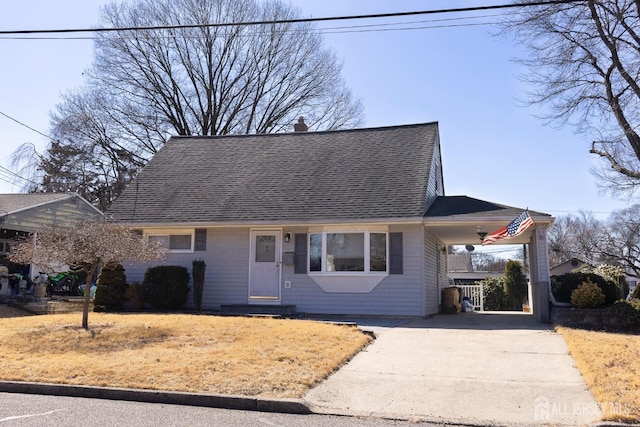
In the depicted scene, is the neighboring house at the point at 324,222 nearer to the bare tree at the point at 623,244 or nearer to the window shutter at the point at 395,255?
the window shutter at the point at 395,255

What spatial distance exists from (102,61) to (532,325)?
27.9 meters

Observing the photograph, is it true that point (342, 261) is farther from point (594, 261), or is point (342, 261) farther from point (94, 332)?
point (594, 261)

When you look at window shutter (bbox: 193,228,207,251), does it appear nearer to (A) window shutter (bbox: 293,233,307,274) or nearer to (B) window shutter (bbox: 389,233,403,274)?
(A) window shutter (bbox: 293,233,307,274)

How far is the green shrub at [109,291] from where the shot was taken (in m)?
15.3

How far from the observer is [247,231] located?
52.2 ft

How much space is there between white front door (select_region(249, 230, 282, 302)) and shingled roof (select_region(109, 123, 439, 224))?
0.76 metres

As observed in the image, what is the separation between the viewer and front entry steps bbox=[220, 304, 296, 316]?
14.8 m

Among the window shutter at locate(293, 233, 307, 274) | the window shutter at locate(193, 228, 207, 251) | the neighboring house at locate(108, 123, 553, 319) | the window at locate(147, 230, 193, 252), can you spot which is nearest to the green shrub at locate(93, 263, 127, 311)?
the neighboring house at locate(108, 123, 553, 319)

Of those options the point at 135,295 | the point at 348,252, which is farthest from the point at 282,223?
the point at 135,295

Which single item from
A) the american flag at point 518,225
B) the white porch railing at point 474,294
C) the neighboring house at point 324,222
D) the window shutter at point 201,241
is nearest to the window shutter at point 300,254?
the neighboring house at point 324,222

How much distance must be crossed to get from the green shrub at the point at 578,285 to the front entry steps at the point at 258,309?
676 cm

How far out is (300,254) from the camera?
50.3 ft

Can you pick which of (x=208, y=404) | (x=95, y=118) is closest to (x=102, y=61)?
(x=95, y=118)

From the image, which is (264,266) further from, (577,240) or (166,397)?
(577,240)
